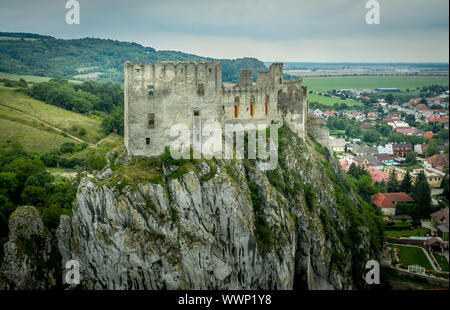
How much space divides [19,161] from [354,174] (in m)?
62.2

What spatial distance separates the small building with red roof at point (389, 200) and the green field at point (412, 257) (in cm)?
1293

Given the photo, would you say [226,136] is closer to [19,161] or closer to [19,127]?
[19,161]

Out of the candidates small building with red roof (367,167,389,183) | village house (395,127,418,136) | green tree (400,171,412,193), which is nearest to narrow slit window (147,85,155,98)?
green tree (400,171,412,193)

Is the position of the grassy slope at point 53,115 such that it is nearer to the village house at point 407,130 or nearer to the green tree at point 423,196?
the green tree at point 423,196

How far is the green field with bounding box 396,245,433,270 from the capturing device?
52.1 m

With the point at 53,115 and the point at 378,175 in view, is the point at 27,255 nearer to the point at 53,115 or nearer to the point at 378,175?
the point at 53,115

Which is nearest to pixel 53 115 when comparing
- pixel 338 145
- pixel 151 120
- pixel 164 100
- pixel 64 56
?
pixel 64 56

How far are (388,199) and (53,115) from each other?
7429 centimetres

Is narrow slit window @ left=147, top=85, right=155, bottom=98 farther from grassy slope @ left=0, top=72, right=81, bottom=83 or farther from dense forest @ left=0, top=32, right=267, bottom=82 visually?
grassy slope @ left=0, top=72, right=81, bottom=83

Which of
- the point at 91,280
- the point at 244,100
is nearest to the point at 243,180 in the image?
the point at 244,100

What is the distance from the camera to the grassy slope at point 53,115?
91.1 meters

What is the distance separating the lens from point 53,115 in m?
98.0

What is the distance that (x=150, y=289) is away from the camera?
35.8 m

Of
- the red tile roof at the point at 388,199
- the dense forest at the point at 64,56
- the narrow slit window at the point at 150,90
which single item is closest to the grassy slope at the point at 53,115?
the dense forest at the point at 64,56
